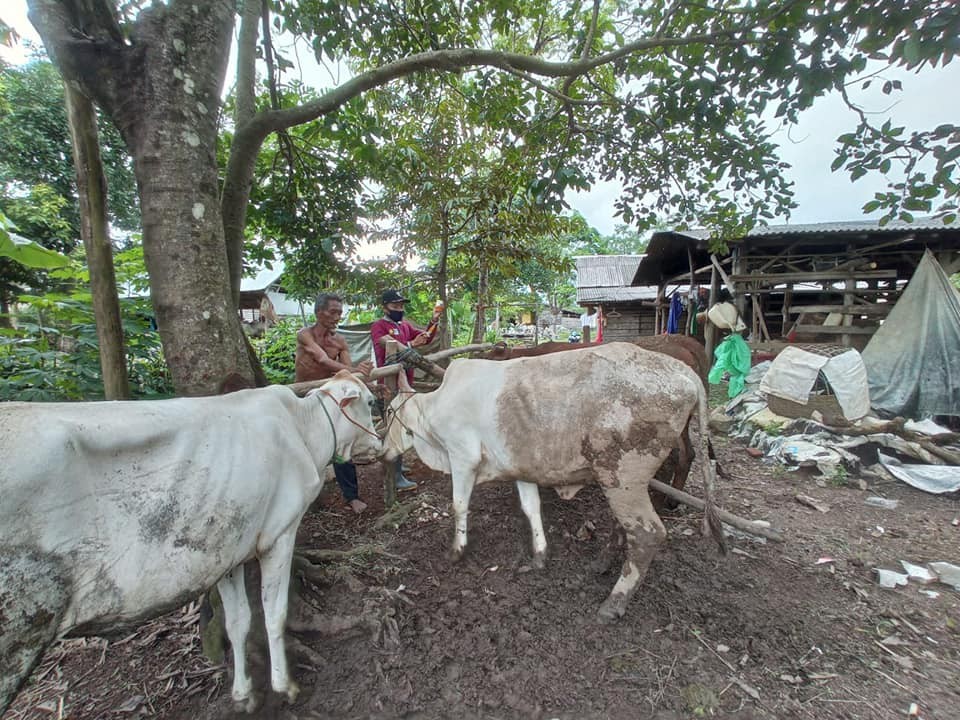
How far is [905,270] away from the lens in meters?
9.06

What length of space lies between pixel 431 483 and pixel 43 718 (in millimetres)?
3330

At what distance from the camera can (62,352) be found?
3.94 m

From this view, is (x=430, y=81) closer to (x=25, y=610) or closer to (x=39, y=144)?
(x=25, y=610)

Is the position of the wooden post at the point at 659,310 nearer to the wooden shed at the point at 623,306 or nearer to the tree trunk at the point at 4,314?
the wooden shed at the point at 623,306

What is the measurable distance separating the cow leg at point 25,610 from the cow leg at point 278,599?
72 cm

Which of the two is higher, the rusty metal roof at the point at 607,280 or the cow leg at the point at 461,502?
the rusty metal roof at the point at 607,280

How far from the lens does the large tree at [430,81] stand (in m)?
2.37

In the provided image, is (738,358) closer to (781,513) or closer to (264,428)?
(781,513)

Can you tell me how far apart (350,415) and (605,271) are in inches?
844

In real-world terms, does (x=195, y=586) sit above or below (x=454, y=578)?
above

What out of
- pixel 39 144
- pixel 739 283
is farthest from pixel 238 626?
pixel 39 144

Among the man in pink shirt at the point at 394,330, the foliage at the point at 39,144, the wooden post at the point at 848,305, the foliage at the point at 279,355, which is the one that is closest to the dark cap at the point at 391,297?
the man in pink shirt at the point at 394,330

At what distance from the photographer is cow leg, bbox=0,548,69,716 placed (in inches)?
52.6

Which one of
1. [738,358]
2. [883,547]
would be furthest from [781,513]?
[738,358]
